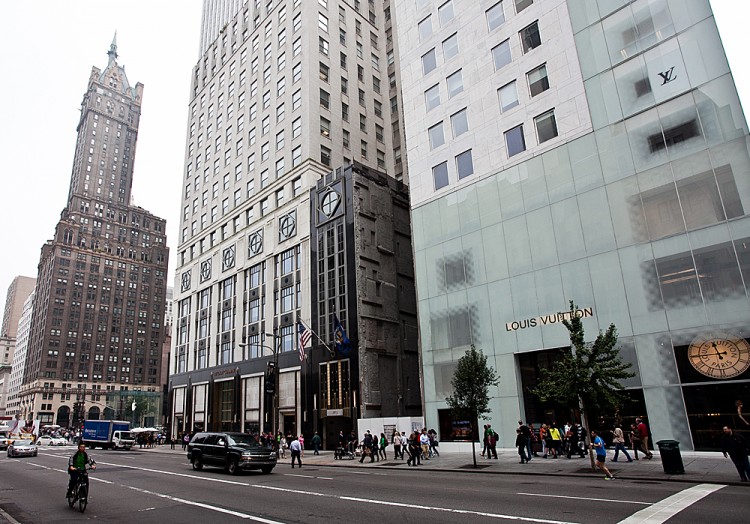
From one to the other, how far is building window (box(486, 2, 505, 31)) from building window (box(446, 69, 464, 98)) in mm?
3781

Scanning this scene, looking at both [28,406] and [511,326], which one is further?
[28,406]

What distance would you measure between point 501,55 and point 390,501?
3108 cm

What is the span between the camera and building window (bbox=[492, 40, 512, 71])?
111 ft

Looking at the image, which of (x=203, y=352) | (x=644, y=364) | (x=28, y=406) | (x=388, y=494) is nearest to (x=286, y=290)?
(x=203, y=352)

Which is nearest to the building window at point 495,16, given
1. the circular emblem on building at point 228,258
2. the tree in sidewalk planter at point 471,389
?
the tree in sidewalk planter at point 471,389

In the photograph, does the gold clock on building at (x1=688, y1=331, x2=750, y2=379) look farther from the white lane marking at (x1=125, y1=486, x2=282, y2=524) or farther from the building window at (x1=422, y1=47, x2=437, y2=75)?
the building window at (x1=422, y1=47, x2=437, y2=75)

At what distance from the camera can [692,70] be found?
81.9ft

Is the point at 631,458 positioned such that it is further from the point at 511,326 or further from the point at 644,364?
the point at 511,326

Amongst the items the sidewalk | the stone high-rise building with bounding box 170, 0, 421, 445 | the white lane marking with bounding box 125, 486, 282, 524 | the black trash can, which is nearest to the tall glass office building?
the sidewalk

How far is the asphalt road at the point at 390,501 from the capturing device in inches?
404

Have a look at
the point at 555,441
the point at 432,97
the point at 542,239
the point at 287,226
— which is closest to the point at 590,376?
the point at 555,441

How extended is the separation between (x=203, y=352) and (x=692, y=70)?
58.1 metres

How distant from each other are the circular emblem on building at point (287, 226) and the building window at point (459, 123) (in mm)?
21759

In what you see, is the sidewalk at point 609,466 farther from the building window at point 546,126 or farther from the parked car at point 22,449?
the parked car at point 22,449
